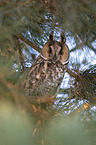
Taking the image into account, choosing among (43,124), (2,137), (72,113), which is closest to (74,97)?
(72,113)

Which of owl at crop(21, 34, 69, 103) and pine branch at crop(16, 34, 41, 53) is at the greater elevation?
pine branch at crop(16, 34, 41, 53)

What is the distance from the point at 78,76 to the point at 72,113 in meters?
A: 0.23

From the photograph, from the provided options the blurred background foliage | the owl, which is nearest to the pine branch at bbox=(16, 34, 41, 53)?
the blurred background foliage

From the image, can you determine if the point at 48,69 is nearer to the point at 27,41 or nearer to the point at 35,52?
the point at 35,52

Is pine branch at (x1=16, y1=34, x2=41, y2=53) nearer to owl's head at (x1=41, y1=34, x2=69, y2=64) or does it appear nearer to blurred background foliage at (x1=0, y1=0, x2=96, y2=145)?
blurred background foliage at (x1=0, y1=0, x2=96, y2=145)

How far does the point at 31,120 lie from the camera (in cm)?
61

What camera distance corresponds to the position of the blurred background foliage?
0.54m

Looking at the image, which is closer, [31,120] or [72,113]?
[31,120]

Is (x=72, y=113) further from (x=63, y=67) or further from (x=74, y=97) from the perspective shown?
(x=63, y=67)

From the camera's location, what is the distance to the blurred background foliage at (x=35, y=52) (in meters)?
0.54

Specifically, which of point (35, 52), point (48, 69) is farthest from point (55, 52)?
point (35, 52)

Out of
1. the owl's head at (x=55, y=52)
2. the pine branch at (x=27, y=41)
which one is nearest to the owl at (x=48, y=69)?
the owl's head at (x=55, y=52)

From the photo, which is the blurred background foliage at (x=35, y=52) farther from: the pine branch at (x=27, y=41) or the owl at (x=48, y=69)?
the owl at (x=48, y=69)

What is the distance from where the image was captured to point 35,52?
935mm
